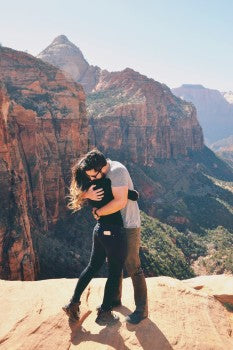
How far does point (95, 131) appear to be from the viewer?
7662 centimetres

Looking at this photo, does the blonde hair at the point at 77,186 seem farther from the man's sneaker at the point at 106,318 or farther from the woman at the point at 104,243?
the man's sneaker at the point at 106,318

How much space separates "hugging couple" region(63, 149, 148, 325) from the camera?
563 cm

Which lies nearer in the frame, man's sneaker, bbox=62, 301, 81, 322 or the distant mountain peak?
man's sneaker, bbox=62, 301, 81, 322

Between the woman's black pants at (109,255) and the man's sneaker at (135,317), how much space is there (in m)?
0.37

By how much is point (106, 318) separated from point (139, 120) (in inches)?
3213

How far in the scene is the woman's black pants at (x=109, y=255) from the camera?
5730mm

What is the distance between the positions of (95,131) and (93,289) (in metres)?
70.2

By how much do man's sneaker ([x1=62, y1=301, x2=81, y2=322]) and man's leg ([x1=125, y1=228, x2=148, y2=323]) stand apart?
0.99m

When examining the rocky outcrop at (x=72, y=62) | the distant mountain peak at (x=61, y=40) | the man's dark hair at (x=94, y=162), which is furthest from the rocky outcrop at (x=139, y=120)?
the man's dark hair at (x=94, y=162)

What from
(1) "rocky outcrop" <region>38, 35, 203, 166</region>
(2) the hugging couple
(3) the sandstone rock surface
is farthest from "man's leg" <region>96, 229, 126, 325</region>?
(1) "rocky outcrop" <region>38, 35, 203, 166</region>

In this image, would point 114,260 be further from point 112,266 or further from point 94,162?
A: point 94,162

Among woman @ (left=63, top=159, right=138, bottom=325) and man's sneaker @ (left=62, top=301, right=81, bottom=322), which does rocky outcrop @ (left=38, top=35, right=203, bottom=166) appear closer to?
woman @ (left=63, top=159, right=138, bottom=325)

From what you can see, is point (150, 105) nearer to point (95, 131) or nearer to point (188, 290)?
point (95, 131)

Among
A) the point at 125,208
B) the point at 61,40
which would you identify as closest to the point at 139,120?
the point at 61,40
